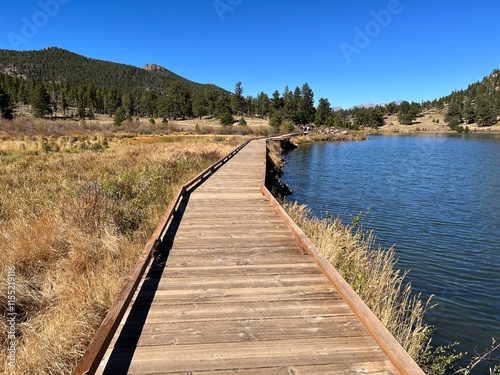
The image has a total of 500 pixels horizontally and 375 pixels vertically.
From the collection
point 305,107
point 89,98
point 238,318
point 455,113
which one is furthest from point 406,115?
point 238,318

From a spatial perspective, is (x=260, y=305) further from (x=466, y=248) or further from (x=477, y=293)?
(x=466, y=248)

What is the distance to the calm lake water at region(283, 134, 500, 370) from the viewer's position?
6.10 meters

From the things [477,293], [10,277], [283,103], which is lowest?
[477,293]

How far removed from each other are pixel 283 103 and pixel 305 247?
106 m

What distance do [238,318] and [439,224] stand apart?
413 inches

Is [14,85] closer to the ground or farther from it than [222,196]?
farther from it

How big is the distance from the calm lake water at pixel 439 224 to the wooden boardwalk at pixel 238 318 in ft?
10.1

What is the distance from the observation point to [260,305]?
11.9 ft

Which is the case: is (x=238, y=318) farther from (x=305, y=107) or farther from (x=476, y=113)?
(x=476, y=113)

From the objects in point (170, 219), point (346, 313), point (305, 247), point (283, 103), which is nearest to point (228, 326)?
point (346, 313)

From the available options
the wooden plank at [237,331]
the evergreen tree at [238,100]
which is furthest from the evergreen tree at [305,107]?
the wooden plank at [237,331]

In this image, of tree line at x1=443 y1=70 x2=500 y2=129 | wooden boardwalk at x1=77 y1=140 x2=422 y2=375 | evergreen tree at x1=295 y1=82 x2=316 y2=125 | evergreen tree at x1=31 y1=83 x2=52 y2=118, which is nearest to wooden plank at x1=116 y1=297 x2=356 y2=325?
wooden boardwalk at x1=77 y1=140 x2=422 y2=375

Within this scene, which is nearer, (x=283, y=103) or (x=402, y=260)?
(x=402, y=260)

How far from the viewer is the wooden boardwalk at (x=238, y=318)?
8.84 feet
